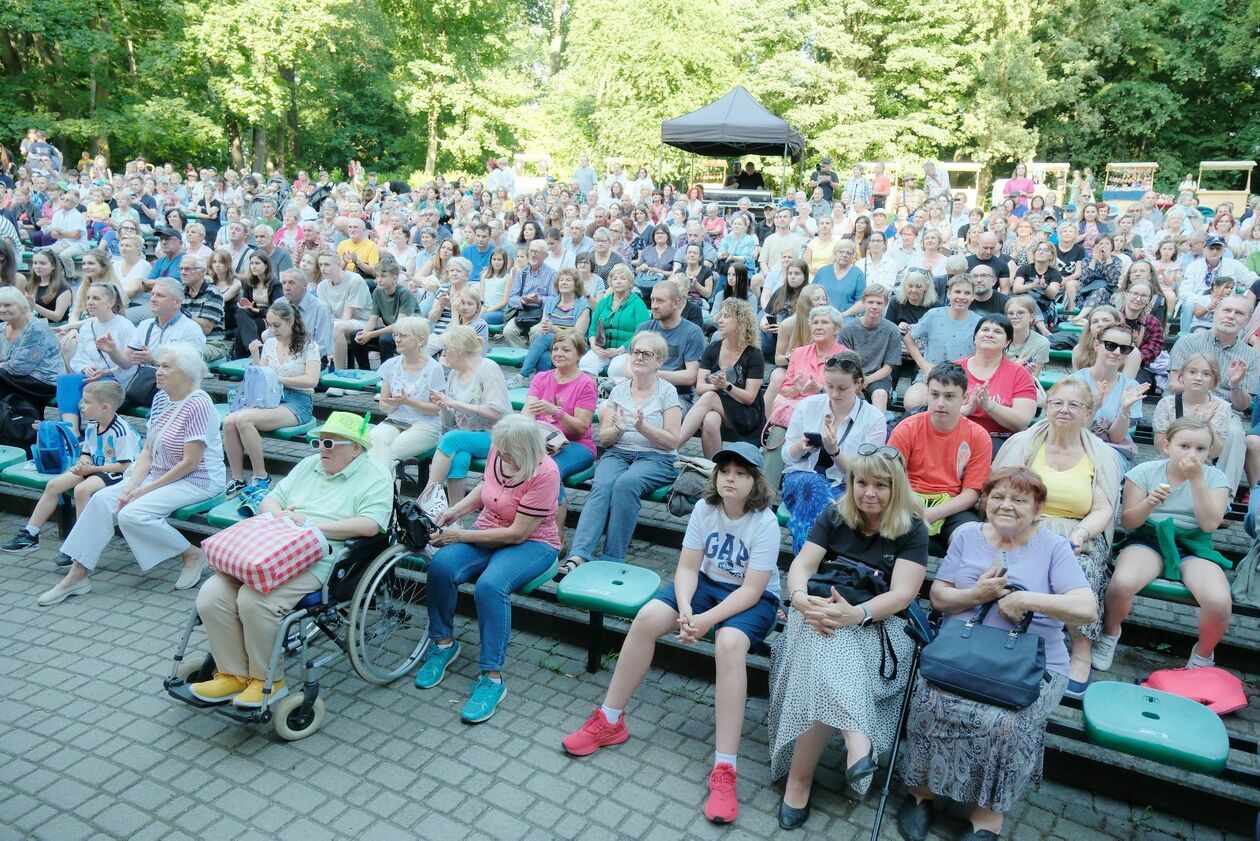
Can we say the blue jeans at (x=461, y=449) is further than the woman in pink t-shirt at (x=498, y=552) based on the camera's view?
Yes

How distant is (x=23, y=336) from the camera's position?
6613 millimetres

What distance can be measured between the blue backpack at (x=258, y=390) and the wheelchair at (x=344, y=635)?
86.9 inches

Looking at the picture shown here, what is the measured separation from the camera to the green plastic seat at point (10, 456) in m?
5.85

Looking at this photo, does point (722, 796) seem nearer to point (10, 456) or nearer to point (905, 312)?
point (905, 312)

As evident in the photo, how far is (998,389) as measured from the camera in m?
5.11

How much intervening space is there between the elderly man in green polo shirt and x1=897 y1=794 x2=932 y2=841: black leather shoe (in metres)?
2.56

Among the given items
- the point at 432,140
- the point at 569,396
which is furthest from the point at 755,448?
the point at 432,140

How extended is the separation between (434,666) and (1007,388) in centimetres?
359

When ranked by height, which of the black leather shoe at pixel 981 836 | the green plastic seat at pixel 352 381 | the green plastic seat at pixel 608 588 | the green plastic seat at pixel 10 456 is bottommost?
the black leather shoe at pixel 981 836

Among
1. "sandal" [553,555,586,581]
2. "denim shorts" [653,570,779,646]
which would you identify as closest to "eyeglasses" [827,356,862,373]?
"denim shorts" [653,570,779,646]

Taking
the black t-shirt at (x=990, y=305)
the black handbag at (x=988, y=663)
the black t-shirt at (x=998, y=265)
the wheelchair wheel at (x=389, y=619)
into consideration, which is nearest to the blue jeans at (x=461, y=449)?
the wheelchair wheel at (x=389, y=619)

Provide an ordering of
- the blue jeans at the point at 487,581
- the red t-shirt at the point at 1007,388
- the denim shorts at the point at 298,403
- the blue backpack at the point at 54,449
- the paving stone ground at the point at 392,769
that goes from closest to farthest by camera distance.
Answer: the paving stone ground at the point at 392,769 → the blue jeans at the point at 487,581 → the red t-shirt at the point at 1007,388 → the blue backpack at the point at 54,449 → the denim shorts at the point at 298,403

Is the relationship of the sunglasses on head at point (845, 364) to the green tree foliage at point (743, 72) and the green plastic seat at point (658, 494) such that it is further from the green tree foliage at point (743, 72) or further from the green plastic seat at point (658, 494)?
the green tree foliage at point (743, 72)

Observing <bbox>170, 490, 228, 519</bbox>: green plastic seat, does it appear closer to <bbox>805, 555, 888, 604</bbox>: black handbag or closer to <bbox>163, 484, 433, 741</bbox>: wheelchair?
<bbox>163, 484, 433, 741</bbox>: wheelchair
